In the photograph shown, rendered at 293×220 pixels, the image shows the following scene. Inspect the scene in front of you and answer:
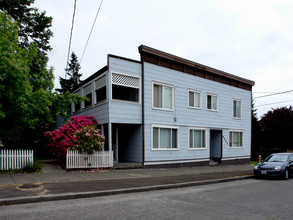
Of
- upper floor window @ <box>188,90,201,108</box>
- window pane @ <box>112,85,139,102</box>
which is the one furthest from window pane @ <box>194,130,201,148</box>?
window pane @ <box>112,85,139,102</box>

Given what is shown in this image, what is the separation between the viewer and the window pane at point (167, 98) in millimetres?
17505

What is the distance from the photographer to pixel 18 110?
494 inches

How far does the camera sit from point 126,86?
51.3ft

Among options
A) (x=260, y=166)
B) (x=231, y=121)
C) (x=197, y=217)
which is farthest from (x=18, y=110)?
(x=231, y=121)

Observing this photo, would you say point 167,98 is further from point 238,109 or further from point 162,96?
point 238,109

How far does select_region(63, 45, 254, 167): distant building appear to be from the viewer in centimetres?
1548

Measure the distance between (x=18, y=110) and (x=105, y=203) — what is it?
25.8ft

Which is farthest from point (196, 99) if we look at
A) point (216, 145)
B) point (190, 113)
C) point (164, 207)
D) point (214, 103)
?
point (164, 207)

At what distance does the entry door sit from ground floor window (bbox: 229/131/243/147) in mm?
1593

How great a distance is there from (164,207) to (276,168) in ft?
29.8

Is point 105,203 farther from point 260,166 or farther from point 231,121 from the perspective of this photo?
point 231,121

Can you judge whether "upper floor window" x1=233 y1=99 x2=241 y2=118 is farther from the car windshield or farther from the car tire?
the car tire

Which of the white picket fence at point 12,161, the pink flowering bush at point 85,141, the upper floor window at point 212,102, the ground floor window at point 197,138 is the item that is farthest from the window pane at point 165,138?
the white picket fence at point 12,161

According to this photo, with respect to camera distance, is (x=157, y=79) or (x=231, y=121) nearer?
(x=157, y=79)
